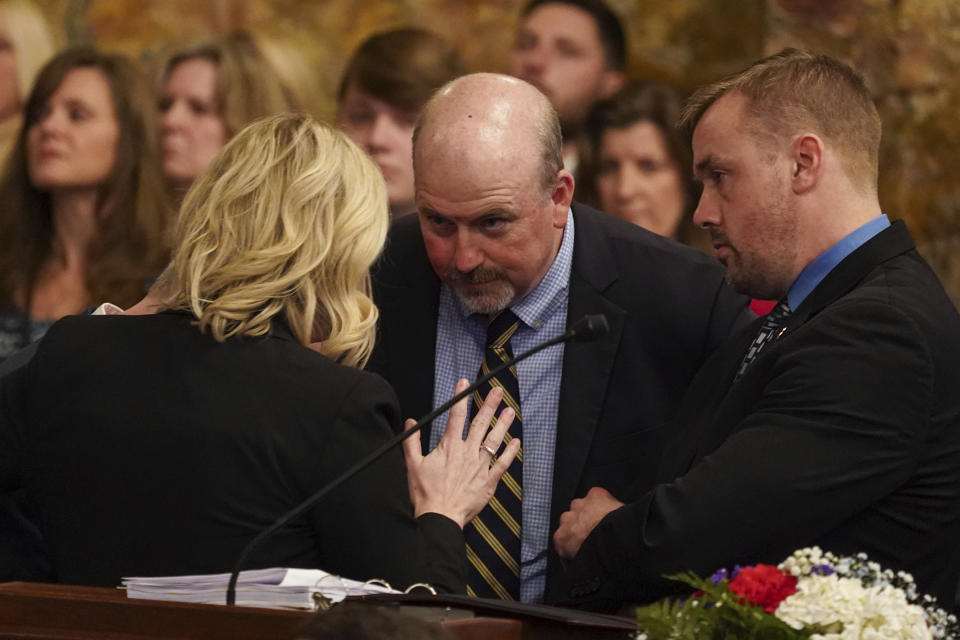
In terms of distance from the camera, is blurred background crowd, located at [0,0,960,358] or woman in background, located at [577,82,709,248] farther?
woman in background, located at [577,82,709,248]

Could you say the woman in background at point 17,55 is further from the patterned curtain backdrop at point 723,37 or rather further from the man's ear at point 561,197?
the man's ear at point 561,197

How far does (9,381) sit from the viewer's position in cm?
274

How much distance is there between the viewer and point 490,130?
3.51 m

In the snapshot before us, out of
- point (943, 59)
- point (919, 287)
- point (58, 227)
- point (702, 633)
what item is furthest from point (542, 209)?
point (58, 227)

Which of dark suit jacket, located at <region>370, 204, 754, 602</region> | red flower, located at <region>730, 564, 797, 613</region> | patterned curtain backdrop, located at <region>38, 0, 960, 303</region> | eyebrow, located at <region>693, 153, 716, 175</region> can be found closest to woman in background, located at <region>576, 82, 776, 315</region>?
patterned curtain backdrop, located at <region>38, 0, 960, 303</region>

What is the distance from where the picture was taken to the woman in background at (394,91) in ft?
19.8

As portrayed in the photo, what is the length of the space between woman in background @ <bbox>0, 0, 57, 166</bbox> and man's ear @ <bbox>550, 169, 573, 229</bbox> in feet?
11.7

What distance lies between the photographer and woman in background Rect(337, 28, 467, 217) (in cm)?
602

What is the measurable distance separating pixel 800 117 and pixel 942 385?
0.75 metres

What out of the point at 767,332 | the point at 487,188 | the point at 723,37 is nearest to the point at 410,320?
the point at 487,188

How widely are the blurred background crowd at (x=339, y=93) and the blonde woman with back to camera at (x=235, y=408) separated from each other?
3.26 meters

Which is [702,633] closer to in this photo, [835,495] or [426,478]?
[835,495]

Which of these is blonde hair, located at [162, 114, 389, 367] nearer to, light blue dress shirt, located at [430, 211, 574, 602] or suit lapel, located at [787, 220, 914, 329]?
light blue dress shirt, located at [430, 211, 574, 602]

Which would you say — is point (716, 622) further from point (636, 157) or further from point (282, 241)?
point (636, 157)
